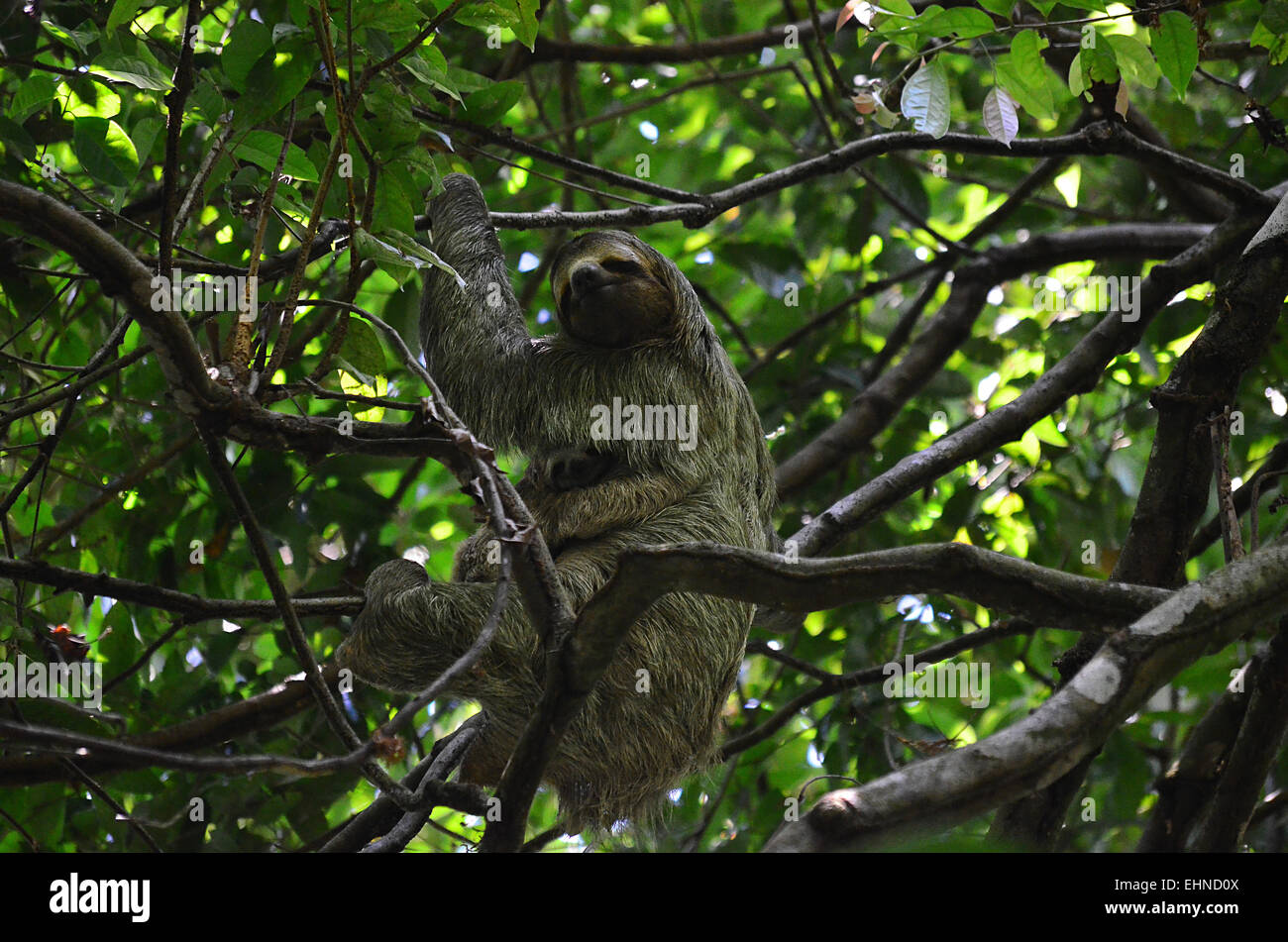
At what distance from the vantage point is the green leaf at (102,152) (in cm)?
528

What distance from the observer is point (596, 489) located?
19.6 ft

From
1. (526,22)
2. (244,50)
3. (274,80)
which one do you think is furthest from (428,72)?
(244,50)

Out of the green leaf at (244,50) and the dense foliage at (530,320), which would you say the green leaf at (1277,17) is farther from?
the green leaf at (244,50)

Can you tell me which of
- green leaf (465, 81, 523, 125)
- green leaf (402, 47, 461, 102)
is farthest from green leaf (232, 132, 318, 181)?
green leaf (465, 81, 523, 125)

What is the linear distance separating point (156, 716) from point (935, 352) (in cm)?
599

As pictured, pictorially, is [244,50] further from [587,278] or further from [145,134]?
[587,278]

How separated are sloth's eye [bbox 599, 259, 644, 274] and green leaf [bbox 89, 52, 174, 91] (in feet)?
8.80

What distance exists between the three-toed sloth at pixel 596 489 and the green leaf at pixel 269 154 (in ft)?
5.63

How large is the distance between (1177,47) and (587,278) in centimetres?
321

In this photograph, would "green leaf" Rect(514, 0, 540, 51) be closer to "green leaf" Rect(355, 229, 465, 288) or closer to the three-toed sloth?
"green leaf" Rect(355, 229, 465, 288)

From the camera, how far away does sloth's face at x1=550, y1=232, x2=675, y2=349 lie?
6.75 meters
